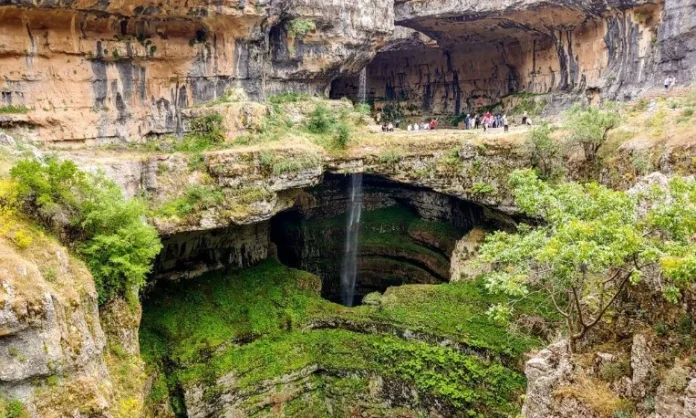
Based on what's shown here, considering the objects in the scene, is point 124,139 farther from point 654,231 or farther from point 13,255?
point 654,231

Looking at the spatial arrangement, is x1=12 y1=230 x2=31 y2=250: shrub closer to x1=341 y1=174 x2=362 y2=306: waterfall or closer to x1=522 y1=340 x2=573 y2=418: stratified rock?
x1=522 y1=340 x2=573 y2=418: stratified rock

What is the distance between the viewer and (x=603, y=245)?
8.80 meters

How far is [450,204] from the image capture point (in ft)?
77.2

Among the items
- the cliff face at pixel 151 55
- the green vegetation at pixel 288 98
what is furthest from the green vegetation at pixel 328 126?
the cliff face at pixel 151 55

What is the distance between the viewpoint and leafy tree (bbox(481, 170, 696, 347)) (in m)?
8.43

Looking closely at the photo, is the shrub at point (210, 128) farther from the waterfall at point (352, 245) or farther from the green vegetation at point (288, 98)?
the waterfall at point (352, 245)

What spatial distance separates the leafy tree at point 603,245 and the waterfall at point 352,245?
14039 millimetres

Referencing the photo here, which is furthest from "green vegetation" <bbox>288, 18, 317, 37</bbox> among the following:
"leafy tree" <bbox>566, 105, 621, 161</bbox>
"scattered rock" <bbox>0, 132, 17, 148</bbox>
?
"scattered rock" <bbox>0, 132, 17, 148</bbox>

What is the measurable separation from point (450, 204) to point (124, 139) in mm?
13844

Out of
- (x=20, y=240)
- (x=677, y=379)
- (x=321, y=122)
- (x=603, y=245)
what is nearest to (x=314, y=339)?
(x=321, y=122)

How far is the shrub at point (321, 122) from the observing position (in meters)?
21.2

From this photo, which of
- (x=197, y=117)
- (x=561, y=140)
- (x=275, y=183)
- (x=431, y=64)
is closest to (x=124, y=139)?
(x=197, y=117)

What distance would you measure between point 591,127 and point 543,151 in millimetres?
1882

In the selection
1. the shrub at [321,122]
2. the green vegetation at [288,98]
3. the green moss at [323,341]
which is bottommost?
the green moss at [323,341]
